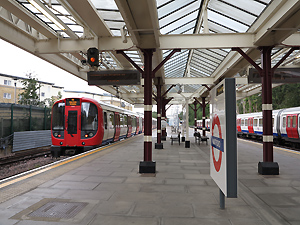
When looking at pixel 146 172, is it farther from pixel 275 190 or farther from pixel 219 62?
pixel 219 62

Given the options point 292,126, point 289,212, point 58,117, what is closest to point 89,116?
point 58,117

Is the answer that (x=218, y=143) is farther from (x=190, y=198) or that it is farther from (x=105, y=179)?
(x=105, y=179)

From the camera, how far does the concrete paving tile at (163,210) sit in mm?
3695

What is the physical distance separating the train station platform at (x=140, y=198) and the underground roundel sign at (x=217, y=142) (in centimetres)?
78

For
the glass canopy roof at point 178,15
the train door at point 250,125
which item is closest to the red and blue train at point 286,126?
the train door at point 250,125

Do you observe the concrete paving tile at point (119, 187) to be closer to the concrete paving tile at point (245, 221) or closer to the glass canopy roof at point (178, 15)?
the concrete paving tile at point (245, 221)

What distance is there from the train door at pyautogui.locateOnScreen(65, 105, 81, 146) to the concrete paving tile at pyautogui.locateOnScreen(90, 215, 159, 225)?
7.10 m

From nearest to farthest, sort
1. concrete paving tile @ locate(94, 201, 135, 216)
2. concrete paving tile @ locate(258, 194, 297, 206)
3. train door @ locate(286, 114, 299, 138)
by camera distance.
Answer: concrete paving tile @ locate(94, 201, 135, 216), concrete paving tile @ locate(258, 194, 297, 206), train door @ locate(286, 114, 299, 138)

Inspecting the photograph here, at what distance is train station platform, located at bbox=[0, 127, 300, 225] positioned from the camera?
3.55 m

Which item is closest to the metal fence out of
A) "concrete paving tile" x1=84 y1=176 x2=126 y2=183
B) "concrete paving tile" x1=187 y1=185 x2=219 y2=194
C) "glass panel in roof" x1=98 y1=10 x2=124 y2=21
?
"glass panel in roof" x1=98 y1=10 x2=124 y2=21

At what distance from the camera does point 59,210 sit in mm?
3887

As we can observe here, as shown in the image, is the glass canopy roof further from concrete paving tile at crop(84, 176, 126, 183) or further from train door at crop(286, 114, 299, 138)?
train door at crop(286, 114, 299, 138)

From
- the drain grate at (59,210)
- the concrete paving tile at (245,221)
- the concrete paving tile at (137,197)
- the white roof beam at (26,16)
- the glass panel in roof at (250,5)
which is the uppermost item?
the glass panel in roof at (250,5)

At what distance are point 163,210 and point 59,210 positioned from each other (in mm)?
1637
